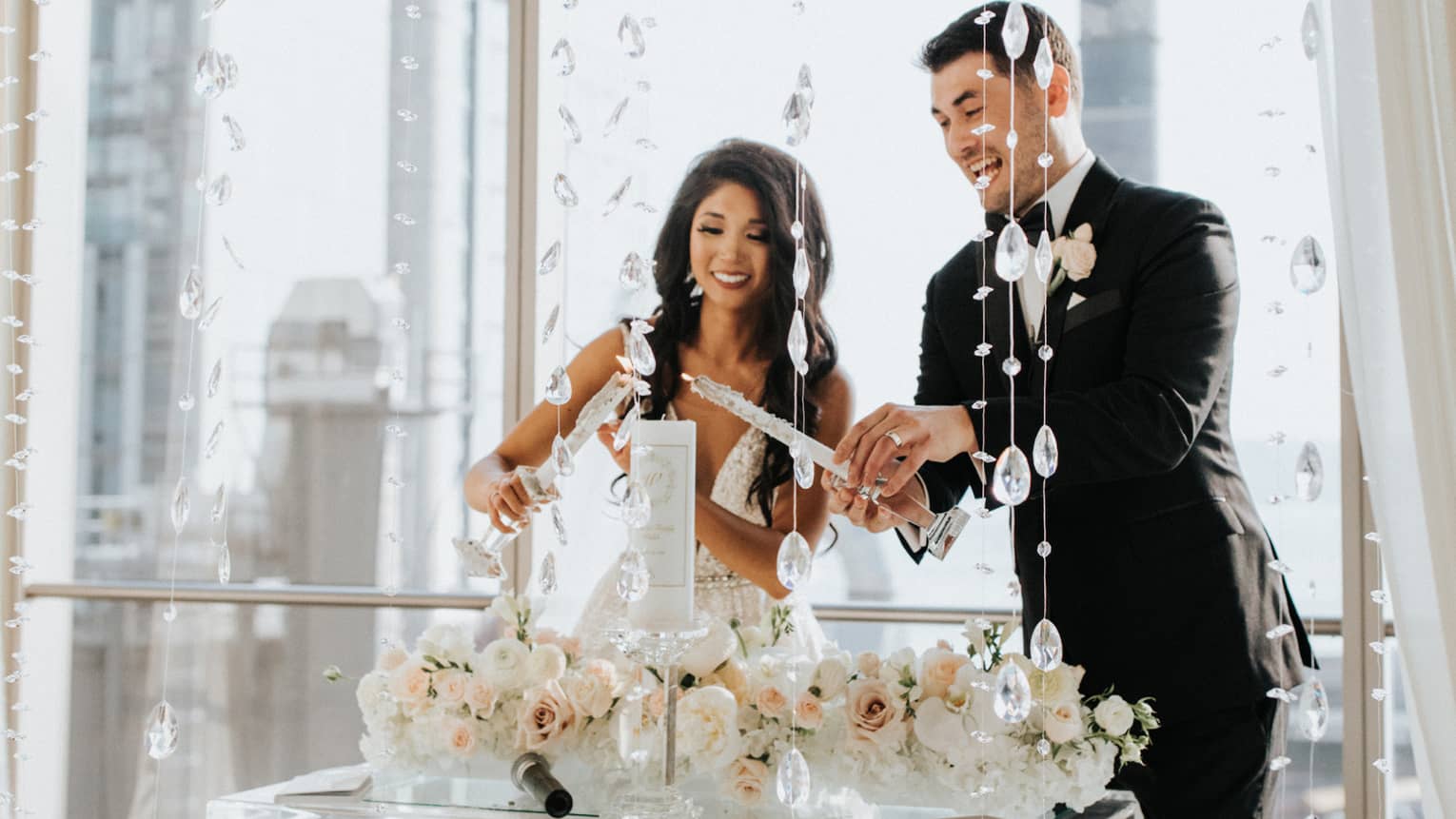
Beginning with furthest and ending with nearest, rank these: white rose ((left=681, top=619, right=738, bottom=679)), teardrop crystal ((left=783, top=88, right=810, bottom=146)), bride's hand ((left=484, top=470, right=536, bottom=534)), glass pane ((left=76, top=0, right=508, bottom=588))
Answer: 1. glass pane ((left=76, top=0, right=508, bottom=588))
2. bride's hand ((left=484, top=470, right=536, bottom=534))
3. white rose ((left=681, top=619, right=738, bottom=679))
4. teardrop crystal ((left=783, top=88, right=810, bottom=146))

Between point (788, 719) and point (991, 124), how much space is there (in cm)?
99

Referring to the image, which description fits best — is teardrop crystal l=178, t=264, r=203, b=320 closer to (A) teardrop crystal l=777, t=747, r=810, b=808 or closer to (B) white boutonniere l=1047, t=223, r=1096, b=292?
(A) teardrop crystal l=777, t=747, r=810, b=808

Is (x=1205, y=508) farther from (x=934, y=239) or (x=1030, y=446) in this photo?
(x=934, y=239)

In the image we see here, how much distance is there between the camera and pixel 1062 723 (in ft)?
4.58

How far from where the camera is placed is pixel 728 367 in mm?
2217

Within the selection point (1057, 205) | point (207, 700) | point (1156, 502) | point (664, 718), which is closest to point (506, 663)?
point (664, 718)

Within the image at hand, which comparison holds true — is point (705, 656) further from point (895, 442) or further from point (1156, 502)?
point (1156, 502)

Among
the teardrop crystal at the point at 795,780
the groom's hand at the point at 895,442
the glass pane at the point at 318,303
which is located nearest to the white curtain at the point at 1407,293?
the groom's hand at the point at 895,442

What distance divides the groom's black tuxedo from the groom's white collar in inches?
2.1

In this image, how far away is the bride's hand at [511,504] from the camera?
1738 millimetres

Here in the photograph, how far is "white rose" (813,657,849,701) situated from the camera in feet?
4.84

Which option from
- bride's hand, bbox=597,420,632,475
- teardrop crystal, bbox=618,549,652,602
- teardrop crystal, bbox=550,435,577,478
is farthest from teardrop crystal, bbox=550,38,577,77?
bride's hand, bbox=597,420,632,475

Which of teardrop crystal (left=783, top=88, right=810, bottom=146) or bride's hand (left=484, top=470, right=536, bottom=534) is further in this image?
bride's hand (left=484, top=470, right=536, bottom=534)

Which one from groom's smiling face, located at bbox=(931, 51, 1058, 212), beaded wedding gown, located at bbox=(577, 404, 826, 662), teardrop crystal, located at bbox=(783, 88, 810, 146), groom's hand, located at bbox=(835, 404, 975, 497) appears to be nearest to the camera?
teardrop crystal, located at bbox=(783, 88, 810, 146)
